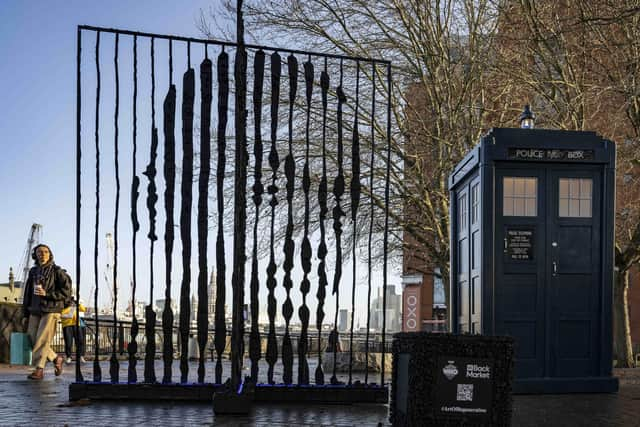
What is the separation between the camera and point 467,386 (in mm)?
6402

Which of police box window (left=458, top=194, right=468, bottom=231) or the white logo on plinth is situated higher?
police box window (left=458, top=194, right=468, bottom=231)

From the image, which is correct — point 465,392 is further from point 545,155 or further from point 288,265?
point 545,155

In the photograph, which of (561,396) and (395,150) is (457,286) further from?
(395,150)

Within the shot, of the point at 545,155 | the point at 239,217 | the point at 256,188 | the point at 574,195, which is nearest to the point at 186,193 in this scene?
the point at 256,188

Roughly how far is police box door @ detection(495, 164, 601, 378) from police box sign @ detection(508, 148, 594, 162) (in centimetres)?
13

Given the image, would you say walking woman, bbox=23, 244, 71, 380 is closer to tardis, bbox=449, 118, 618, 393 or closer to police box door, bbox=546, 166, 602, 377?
tardis, bbox=449, 118, 618, 393

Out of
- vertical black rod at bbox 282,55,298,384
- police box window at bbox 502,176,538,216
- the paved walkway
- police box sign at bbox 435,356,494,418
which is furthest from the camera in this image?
police box window at bbox 502,176,538,216

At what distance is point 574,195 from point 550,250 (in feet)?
2.39

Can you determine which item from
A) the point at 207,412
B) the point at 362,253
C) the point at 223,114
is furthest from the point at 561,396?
the point at 362,253

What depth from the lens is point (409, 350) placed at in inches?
255

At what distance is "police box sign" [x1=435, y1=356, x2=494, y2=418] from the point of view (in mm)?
6387

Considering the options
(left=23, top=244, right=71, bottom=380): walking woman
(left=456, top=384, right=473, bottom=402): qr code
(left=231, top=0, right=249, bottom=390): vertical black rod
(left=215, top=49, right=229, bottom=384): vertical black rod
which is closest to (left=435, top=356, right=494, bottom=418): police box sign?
(left=456, top=384, right=473, bottom=402): qr code

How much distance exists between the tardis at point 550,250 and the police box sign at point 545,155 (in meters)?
0.01

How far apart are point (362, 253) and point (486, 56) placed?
22.9 feet
